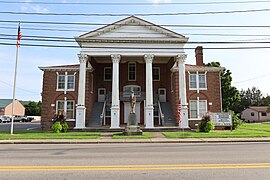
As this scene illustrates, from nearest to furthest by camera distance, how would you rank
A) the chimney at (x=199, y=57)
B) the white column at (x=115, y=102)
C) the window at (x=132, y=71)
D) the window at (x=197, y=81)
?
the white column at (x=115, y=102) → the window at (x=197, y=81) → the chimney at (x=199, y=57) → the window at (x=132, y=71)

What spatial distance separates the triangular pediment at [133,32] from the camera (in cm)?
2538

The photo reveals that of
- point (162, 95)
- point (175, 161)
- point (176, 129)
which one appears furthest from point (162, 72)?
point (175, 161)

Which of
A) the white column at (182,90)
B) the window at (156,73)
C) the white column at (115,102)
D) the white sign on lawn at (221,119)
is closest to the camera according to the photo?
the white sign on lawn at (221,119)

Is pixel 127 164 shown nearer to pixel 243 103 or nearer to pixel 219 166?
pixel 219 166

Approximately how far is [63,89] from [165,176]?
78.1 ft

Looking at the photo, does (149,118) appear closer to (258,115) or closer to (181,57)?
(181,57)

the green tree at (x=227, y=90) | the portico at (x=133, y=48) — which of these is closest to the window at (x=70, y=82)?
the portico at (x=133, y=48)

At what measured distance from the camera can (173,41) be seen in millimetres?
25641

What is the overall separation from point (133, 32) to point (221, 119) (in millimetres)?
13007

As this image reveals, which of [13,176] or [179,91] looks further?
[179,91]

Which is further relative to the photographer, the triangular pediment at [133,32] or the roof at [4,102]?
the roof at [4,102]

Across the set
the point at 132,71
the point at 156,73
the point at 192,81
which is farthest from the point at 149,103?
the point at 156,73

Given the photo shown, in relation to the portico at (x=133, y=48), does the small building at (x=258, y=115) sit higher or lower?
lower

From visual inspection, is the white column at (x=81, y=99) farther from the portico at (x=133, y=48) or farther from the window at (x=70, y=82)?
the window at (x=70, y=82)
